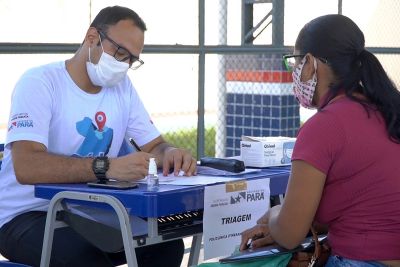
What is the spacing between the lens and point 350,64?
8.69 feet

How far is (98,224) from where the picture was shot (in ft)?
10.6

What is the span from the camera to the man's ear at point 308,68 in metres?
2.69

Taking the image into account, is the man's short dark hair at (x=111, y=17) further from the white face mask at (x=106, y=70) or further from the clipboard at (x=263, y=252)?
the clipboard at (x=263, y=252)

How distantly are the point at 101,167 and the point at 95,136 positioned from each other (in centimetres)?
42

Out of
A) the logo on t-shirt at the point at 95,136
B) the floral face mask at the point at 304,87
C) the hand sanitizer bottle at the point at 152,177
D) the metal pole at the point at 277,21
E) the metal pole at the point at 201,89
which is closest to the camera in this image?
the floral face mask at the point at 304,87

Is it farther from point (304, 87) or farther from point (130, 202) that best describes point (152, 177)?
point (304, 87)

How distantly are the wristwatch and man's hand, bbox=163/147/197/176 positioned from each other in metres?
0.30

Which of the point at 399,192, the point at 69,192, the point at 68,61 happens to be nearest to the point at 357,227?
the point at 399,192

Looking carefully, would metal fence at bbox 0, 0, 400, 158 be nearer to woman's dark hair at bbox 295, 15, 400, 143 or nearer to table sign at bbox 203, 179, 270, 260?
table sign at bbox 203, 179, 270, 260

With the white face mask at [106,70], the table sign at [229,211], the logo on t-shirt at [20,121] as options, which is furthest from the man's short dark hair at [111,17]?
the table sign at [229,211]

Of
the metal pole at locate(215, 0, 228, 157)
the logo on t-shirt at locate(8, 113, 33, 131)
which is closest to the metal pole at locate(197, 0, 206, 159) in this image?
the metal pole at locate(215, 0, 228, 157)

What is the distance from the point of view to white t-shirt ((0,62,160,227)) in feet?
10.8

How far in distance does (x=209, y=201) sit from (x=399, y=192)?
0.74 metres

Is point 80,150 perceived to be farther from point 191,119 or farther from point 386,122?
point 191,119
